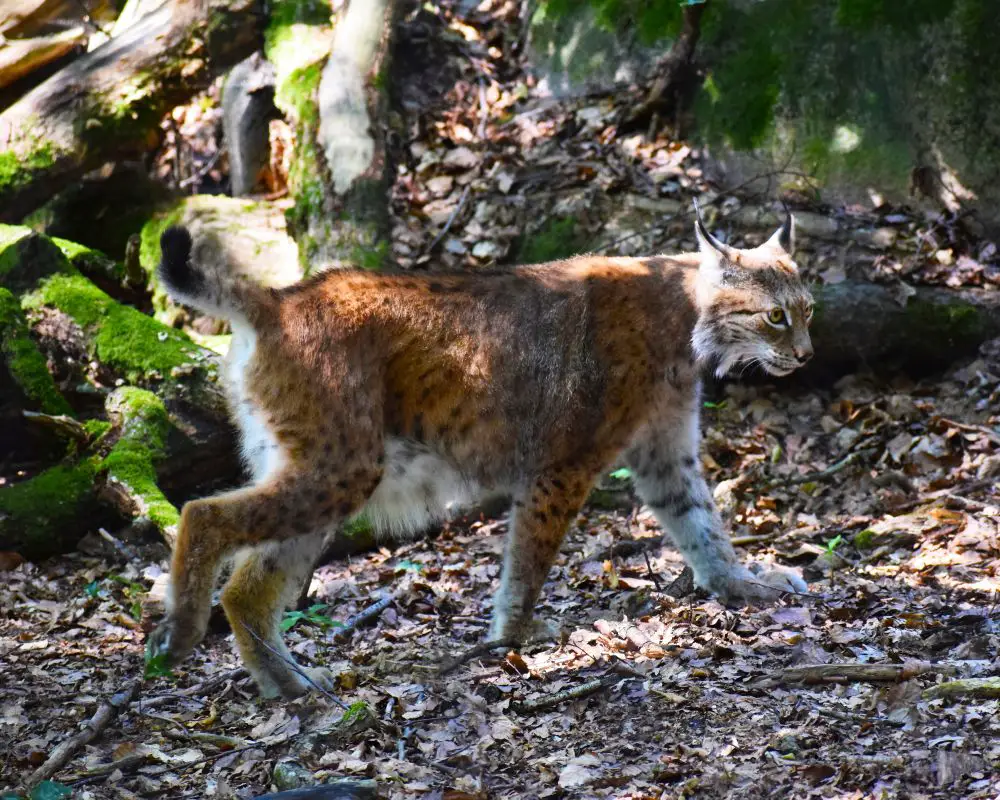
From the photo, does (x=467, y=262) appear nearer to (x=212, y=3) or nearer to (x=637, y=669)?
(x=212, y=3)

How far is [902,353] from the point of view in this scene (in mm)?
7605

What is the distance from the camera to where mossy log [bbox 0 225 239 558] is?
259 inches

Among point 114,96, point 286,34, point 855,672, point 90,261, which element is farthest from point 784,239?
point 90,261

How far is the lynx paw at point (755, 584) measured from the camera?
18.3 ft

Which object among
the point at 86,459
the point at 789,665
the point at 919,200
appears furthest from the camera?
the point at 919,200

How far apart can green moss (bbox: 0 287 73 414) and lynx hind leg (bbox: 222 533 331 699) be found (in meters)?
2.59

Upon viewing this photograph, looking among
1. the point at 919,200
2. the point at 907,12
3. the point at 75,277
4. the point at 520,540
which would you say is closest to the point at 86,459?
the point at 75,277

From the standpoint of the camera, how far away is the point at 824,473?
6.89 m

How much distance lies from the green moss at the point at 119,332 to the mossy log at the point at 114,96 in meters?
1.24

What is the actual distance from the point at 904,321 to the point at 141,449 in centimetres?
489

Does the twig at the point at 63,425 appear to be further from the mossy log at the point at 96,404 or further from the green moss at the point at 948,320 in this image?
the green moss at the point at 948,320

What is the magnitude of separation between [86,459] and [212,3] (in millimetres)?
3968

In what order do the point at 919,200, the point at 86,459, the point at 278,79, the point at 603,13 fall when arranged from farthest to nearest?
the point at 603,13
the point at 278,79
the point at 919,200
the point at 86,459

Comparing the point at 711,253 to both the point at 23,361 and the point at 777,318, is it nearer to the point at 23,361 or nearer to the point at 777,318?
the point at 777,318
